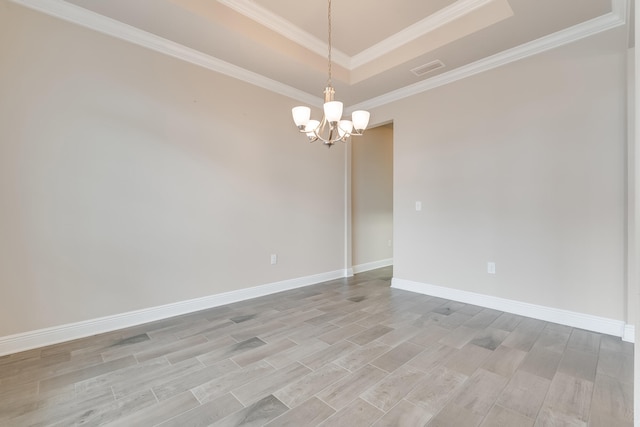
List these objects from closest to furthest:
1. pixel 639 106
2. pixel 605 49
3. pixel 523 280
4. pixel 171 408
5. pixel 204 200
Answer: pixel 639 106 → pixel 171 408 → pixel 605 49 → pixel 523 280 → pixel 204 200

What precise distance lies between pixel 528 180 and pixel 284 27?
Result: 9.92ft

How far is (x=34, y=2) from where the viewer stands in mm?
2199

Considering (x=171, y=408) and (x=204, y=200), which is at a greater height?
(x=204, y=200)

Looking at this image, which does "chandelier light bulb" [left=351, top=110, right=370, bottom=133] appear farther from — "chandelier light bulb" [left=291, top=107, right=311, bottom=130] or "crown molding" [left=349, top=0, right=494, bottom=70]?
"crown molding" [left=349, top=0, right=494, bottom=70]

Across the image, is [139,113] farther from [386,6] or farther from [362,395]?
[362,395]

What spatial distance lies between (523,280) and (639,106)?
2.51 m

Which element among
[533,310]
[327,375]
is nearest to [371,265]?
[533,310]

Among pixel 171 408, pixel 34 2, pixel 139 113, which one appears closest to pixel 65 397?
pixel 171 408

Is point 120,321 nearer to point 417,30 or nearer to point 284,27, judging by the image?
point 284,27

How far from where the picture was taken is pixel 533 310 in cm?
282

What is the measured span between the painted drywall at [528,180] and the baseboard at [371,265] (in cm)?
116

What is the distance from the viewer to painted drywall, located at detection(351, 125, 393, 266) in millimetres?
4930

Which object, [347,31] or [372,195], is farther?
[372,195]

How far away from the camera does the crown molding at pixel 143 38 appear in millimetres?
2271
